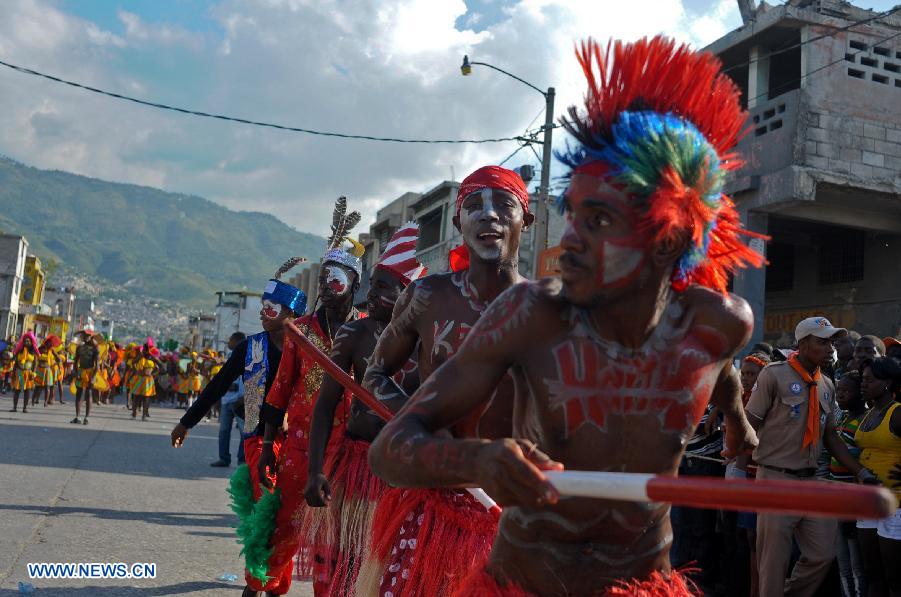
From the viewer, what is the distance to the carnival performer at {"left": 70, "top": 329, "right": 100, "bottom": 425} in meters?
19.1

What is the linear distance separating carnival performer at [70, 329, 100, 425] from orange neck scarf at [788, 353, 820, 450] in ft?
51.4

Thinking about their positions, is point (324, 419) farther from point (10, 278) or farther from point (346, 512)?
point (10, 278)

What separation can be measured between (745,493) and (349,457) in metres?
3.31

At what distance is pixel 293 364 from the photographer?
5.36 metres

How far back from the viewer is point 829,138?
15180 mm

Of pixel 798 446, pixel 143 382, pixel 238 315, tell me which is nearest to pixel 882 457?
pixel 798 446

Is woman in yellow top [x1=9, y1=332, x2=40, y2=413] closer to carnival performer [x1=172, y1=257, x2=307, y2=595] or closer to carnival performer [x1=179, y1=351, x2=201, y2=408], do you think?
carnival performer [x1=179, y1=351, x2=201, y2=408]

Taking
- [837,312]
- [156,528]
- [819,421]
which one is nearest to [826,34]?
[837,312]

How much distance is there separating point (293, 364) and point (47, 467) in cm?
720

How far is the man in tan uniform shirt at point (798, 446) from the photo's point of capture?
20.2 ft

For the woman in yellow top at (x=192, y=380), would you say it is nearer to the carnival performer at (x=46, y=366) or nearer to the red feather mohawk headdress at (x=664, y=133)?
the carnival performer at (x=46, y=366)

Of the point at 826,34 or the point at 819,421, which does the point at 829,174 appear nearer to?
the point at 826,34

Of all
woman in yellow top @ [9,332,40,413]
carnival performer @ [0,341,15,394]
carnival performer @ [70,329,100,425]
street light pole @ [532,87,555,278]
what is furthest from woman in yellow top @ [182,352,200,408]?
street light pole @ [532,87,555,278]

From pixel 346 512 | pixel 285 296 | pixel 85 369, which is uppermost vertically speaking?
pixel 285 296
